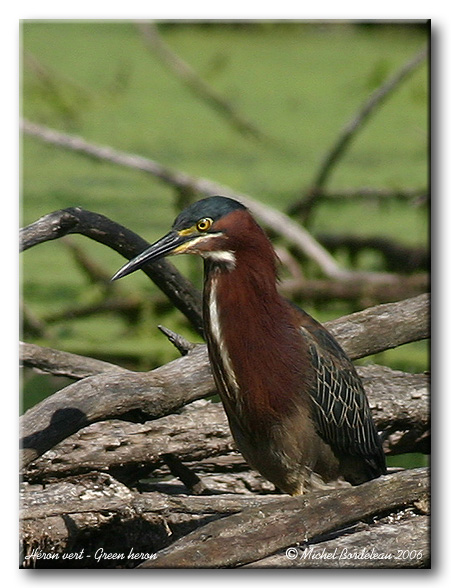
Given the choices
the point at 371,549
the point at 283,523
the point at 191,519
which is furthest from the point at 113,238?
the point at 371,549

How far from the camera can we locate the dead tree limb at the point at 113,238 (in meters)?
2.60

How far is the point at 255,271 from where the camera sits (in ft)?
7.64

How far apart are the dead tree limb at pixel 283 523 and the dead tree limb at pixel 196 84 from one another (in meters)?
3.02

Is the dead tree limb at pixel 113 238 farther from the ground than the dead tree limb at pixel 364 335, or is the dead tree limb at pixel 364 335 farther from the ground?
the dead tree limb at pixel 113 238

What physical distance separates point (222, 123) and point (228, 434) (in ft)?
14.6

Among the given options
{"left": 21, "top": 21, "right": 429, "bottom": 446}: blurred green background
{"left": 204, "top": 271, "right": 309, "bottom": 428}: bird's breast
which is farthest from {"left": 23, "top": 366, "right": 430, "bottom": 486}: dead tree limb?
{"left": 21, "top": 21, "right": 429, "bottom": 446}: blurred green background

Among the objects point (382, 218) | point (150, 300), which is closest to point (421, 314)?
point (150, 300)

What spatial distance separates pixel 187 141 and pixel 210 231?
453cm

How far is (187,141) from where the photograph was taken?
666 cm

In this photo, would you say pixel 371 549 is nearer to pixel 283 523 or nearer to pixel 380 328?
pixel 283 523

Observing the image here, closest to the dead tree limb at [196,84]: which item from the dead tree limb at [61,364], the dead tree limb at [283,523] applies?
the dead tree limb at [61,364]

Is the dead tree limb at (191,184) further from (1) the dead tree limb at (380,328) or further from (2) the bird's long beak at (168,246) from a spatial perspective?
(2) the bird's long beak at (168,246)

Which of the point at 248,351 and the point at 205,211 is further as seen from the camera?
the point at 248,351

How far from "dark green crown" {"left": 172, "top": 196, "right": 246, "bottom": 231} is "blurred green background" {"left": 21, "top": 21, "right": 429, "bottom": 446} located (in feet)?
5.71
